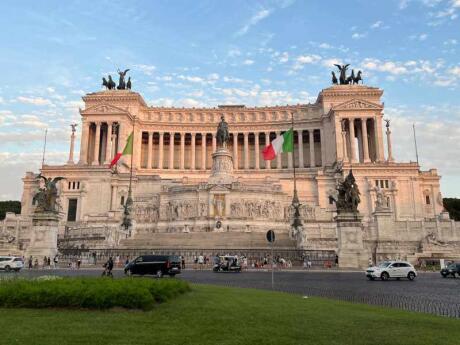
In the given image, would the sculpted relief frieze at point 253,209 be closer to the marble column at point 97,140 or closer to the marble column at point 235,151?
the marble column at point 235,151

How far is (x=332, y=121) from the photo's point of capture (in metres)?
88.0

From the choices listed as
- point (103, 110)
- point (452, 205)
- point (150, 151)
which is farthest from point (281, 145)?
point (452, 205)

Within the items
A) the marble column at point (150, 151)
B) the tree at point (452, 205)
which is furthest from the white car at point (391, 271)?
the marble column at point (150, 151)

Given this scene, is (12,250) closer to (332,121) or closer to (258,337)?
(258,337)

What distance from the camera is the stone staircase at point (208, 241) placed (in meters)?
45.4

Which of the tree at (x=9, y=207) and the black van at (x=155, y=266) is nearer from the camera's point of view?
the black van at (x=155, y=266)

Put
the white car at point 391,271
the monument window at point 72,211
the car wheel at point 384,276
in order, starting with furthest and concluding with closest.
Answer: the monument window at point 72,211 < the car wheel at point 384,276 < the white car at point 391,271

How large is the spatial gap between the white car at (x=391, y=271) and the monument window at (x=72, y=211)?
55386mm

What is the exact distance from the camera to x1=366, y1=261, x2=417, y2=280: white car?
26.4 meters

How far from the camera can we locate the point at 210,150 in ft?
340

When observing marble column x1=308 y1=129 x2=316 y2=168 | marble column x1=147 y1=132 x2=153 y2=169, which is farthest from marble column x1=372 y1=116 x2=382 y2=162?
marble column x1=147 y1=132 x2=153 y2=169

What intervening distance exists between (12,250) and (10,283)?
37.7m

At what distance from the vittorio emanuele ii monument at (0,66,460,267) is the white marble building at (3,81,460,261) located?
207 millimetres

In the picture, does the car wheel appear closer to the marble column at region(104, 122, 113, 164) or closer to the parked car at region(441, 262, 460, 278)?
the parked car at region(441, 262, 460, 278)
